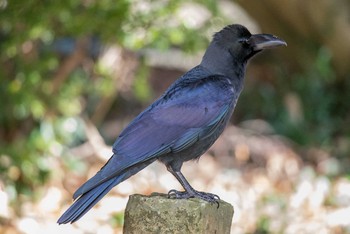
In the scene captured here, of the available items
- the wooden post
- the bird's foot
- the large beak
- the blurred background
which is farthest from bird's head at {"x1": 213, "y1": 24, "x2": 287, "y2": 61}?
the blurred background

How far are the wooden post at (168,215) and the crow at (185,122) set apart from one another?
13cm

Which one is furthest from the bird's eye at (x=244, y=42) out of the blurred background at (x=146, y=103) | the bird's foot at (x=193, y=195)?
the blurred background at (x=146, y=103)

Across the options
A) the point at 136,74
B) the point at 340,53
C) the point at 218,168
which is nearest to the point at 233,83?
the point at 136,74

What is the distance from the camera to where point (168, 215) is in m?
4.48

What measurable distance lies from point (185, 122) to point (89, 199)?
0.79 metres

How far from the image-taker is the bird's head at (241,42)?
5.35 m

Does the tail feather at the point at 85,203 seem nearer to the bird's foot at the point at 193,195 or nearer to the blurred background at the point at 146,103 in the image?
the bird's foot at the point at 193,195

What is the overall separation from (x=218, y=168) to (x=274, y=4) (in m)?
2.47

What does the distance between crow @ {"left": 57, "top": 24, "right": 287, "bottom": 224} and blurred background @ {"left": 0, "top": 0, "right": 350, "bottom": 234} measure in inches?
83.1

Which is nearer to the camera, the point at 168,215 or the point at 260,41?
the point at 168,215

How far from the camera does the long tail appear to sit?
4281 millimetres

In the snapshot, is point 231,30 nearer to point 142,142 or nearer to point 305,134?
point 142,142

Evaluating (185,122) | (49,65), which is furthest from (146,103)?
(185,122)

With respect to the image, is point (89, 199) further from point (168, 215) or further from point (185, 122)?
point (185, 122)
